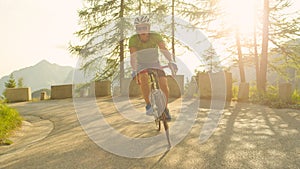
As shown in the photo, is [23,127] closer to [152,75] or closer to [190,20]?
[152,75]

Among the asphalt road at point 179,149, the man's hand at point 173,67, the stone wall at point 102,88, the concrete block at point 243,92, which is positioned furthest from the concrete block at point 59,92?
the man's hand at point 173,67

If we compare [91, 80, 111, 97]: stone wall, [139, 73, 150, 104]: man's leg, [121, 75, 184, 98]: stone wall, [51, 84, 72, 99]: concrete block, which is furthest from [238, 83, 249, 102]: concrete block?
[51, 84, 72, 99]: concrete block

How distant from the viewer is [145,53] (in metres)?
4.20

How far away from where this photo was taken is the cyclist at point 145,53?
4.08 m

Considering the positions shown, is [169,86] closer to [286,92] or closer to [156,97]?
[286,92]

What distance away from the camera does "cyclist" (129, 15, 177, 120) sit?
13.4ft

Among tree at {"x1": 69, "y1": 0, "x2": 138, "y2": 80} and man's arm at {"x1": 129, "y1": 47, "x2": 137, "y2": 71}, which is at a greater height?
tree at {"x1": 69, "y1": 0, "x2": 138, "y2": 80}

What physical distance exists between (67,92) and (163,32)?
864 cm

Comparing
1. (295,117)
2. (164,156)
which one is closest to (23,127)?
(164,156)

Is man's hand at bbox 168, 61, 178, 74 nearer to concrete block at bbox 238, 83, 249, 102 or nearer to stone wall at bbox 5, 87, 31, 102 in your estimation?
concrete block at bbox 238, 83, 249, 102

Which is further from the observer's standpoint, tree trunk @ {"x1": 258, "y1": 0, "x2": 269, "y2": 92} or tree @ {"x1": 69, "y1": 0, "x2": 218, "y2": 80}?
tree @ {"x1": 69, "y1": 0, "x2": 218, "y2": 80}

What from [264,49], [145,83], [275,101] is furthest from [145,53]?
[264,49]

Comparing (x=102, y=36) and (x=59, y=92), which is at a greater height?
(x=102, y=36)

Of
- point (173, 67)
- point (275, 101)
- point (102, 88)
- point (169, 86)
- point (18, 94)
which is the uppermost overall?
point (173, 67)
